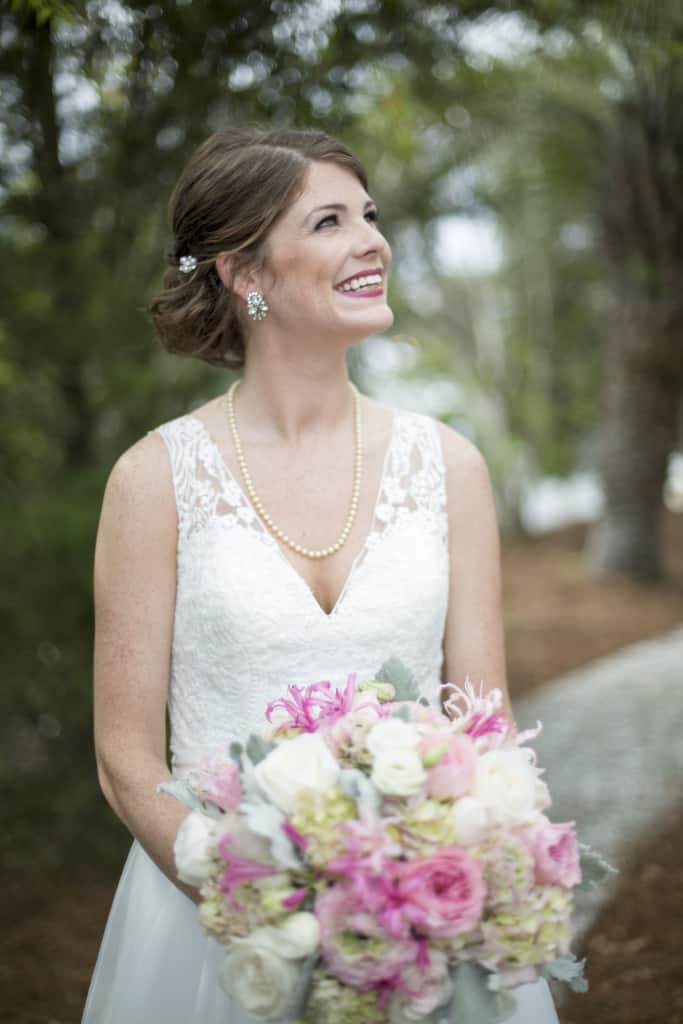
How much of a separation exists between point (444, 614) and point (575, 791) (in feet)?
12.7

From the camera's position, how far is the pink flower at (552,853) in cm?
162

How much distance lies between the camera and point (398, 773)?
5.17ft

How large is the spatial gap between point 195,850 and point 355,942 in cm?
29

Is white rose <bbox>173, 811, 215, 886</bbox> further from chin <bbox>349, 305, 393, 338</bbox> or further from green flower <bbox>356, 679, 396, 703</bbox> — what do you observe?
chin <bbox>349, 305, 393, 338</bbox>

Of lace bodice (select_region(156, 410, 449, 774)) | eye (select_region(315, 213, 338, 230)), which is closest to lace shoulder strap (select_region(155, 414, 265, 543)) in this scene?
lace bodice (select_region(156, 410, 449, 774))

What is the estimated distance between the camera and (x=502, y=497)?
14.5 meters

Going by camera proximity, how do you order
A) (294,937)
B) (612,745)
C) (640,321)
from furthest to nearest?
(640,321) < (612,745) < (294,937)

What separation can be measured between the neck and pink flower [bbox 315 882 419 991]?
4.39ft

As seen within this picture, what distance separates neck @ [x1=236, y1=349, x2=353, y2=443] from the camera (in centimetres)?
261

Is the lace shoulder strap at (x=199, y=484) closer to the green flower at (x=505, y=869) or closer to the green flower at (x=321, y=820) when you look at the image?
the green flower at (x=321, y=820)

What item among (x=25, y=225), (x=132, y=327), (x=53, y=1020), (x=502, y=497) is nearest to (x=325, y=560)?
(x=53, y=1020)

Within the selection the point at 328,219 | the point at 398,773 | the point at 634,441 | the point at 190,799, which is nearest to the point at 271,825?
the point at 398,773

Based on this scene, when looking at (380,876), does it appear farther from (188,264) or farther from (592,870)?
(188,264)

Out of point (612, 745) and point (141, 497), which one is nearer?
point (141, 497)
